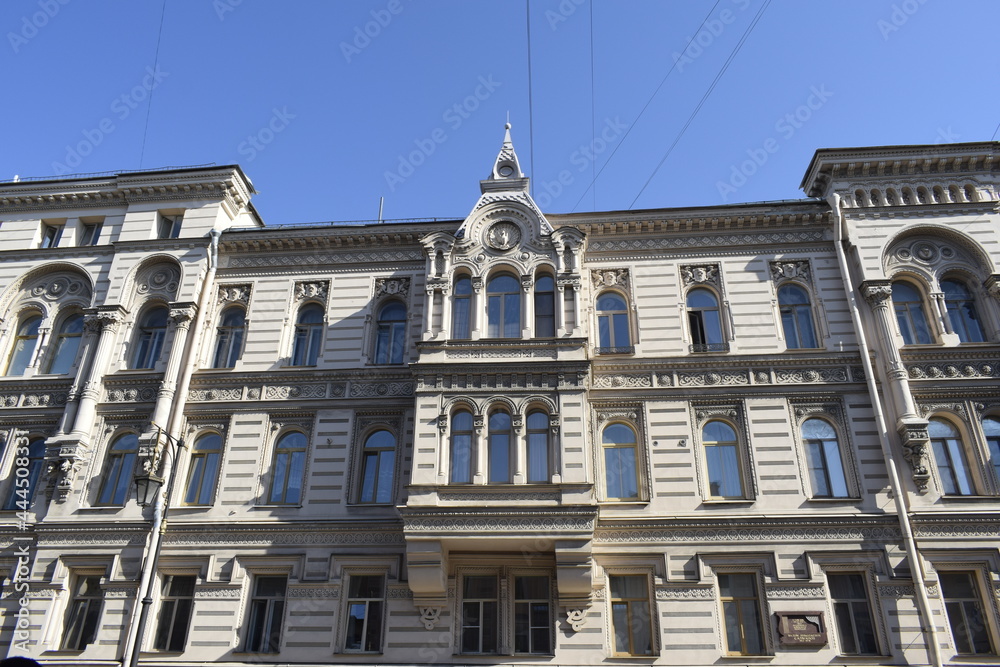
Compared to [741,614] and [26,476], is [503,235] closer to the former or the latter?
[741,614]

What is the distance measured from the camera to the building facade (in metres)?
21.1

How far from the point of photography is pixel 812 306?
25312 mm

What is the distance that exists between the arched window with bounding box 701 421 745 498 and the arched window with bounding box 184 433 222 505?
49.3ft

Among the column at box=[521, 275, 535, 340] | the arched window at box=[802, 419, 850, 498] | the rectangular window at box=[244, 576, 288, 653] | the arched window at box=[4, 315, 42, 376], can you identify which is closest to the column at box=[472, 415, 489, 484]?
the column at box=[521, 275, 535, 340]

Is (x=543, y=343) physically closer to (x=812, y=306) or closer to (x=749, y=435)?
(x=749, y=435)

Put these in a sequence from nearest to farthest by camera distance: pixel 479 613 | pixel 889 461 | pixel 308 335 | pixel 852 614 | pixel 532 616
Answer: pixel 852 614 < pixel 532 616 < pixel 479 613 < pixel 889 461 < pixel 308 335

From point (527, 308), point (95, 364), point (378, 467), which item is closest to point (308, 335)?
point (378, 467)

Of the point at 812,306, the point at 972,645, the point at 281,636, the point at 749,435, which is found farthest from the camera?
the point at 812,306

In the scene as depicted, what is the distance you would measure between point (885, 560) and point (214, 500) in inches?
756

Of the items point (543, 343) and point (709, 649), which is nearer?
point (709, 649)

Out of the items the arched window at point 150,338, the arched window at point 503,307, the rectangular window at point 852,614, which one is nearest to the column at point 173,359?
the arched window at point 150,338

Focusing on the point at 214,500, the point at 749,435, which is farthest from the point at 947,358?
the point at 214,500

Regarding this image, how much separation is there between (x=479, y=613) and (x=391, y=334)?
951cm

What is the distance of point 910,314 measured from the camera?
24.9 metres
